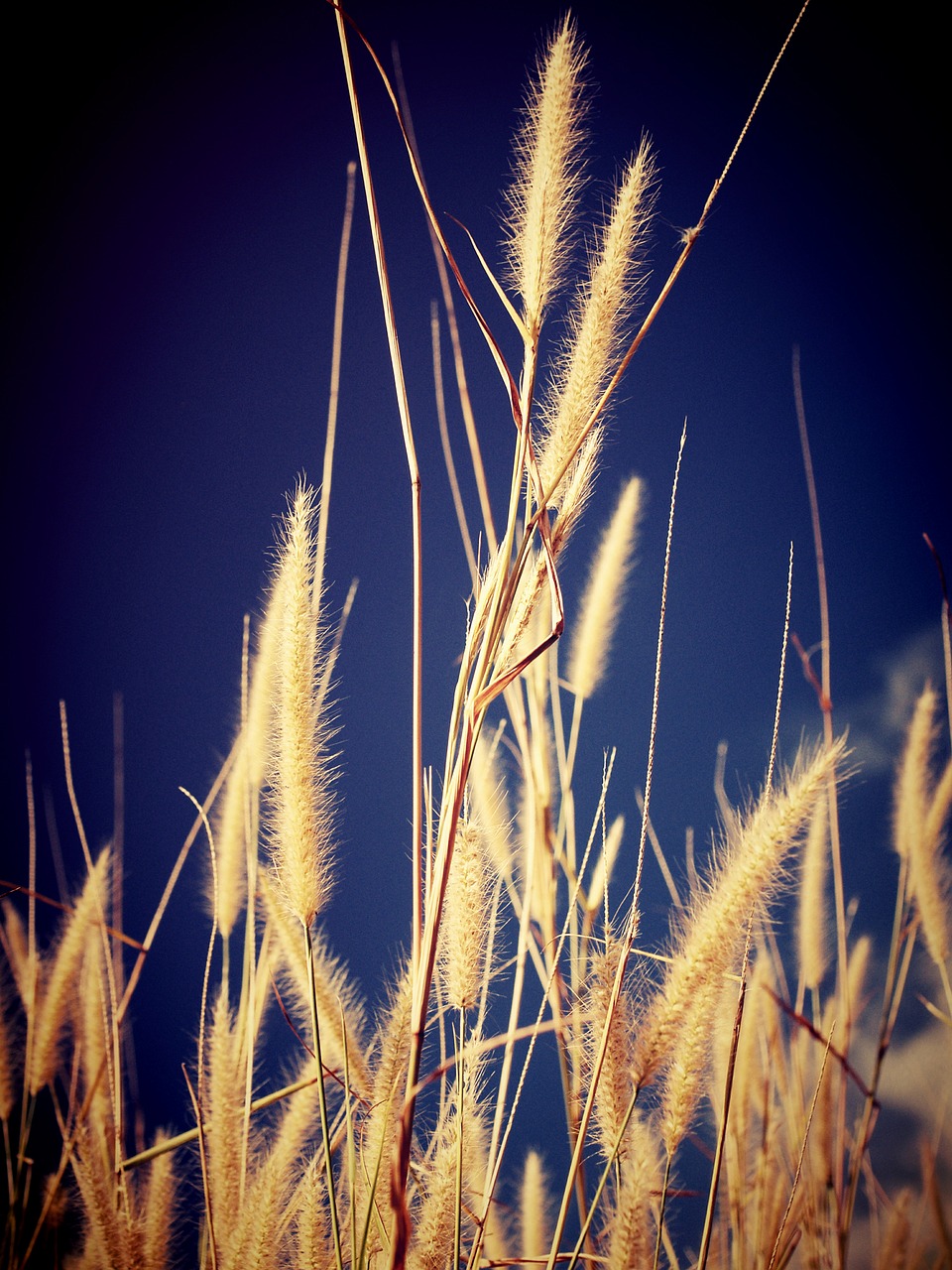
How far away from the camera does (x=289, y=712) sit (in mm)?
392

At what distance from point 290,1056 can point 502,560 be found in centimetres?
74

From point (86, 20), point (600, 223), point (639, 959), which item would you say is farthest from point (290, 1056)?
point (86, 20)

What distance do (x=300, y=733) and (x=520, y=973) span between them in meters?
0.25

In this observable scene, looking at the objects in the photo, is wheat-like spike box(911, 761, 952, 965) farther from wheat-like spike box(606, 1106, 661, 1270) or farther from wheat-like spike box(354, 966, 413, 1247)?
wheat-like spike box(354, 966, 413, 1247)

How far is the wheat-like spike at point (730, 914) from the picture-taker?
0.43 meters

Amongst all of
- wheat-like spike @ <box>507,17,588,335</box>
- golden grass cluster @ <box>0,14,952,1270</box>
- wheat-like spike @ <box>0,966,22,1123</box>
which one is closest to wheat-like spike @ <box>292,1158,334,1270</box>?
golden grass cluster @ <box>0,14,952,1270</box>

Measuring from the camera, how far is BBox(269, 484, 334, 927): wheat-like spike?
0.39 meters

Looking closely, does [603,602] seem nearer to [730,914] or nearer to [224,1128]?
[730,914]

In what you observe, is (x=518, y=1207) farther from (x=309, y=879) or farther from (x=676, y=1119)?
(x=309, y=879)

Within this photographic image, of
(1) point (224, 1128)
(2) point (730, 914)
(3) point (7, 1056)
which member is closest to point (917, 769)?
(2) point (730, 914)

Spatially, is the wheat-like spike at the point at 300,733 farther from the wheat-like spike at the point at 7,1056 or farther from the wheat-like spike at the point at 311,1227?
the wheat-like spike at the point at 7,1056

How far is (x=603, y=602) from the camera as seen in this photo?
64 cm

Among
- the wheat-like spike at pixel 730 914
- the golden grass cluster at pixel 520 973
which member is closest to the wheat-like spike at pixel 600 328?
the golden grass cluster at pixel 520 973

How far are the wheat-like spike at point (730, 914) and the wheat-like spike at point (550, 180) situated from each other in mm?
366
